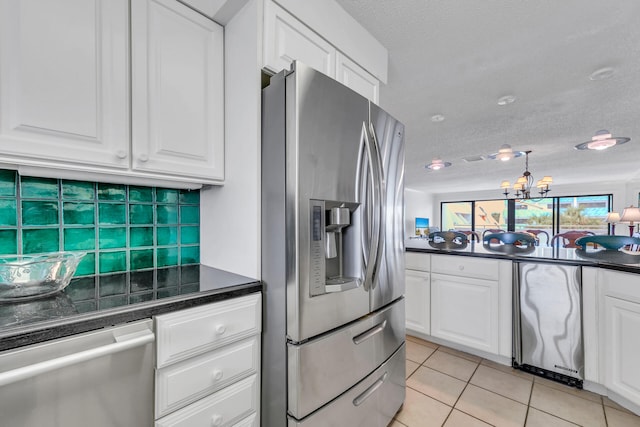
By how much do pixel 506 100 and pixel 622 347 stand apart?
204 centimetres

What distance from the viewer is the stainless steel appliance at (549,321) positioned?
6.12 ft

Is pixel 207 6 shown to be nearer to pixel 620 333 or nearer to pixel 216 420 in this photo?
pixel 216 420

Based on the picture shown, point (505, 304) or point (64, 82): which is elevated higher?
point (64, 82)

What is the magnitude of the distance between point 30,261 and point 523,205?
11.8 metres

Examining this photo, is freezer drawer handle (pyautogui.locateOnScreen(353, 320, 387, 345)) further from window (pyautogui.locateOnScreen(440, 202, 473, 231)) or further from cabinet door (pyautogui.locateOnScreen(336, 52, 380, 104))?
window (pyautogui.locateOnScreen(440, 202, 473, 231))

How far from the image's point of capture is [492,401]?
1.74 metres

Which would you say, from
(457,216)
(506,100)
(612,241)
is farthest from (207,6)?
(457,216)

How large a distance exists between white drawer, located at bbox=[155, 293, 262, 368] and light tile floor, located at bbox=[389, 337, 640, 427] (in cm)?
116

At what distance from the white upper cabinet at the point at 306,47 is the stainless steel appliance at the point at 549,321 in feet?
6.10

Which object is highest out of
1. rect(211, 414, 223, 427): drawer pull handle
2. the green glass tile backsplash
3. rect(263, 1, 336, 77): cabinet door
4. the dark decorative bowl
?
rect(263, 1, 336, 77): cabinet door

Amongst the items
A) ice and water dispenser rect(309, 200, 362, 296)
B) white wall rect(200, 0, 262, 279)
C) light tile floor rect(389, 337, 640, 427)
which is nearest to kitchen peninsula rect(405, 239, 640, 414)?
light tile floor rect(389, 337, 640, 427)

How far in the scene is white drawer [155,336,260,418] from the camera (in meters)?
0.88

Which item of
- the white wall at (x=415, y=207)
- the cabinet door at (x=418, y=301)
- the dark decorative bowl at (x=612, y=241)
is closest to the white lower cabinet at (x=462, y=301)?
the cabinet door at (x=418, y=301)

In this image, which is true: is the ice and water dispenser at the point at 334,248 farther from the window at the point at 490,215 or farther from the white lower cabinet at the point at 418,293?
the window at the point at 490,215
